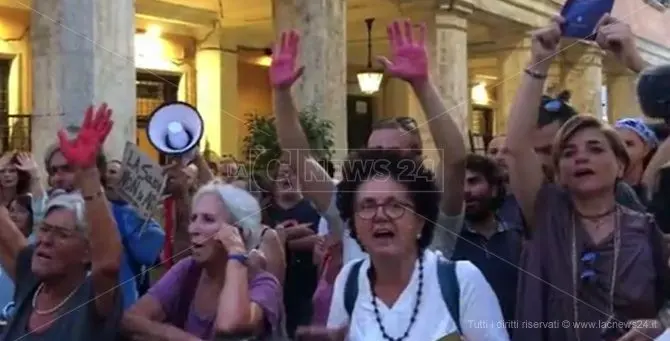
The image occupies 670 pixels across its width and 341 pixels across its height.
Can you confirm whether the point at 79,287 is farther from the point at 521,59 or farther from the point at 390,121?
the point at 521,59

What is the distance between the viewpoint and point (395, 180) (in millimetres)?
2998

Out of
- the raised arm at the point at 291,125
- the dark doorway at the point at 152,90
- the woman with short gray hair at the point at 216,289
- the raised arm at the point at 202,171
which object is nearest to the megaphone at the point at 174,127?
the raised arm at the point at 202,171

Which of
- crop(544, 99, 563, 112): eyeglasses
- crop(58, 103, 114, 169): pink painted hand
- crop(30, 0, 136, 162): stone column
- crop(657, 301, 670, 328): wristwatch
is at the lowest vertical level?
crop(657, 301, 670, 328): wristwatch

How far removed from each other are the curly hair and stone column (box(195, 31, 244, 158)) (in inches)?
427

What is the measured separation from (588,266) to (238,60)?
12989 mm

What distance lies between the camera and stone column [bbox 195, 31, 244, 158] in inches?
557

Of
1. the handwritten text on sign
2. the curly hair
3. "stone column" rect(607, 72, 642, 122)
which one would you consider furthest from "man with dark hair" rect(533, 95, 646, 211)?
"stone column" rect(607, 72, 642, 122)

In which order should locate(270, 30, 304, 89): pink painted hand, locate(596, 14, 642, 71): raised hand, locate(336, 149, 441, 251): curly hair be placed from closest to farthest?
1. locate(336, 149, 441, 251): curly hair
2. locate(596, 14, 642, 71): raised hand
3. locate(270, 30, 304, 89): pink painted hand

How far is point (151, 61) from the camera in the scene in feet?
44.7

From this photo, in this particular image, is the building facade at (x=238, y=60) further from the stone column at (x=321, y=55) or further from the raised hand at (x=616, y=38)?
the raised hand at (x=616, y=38)

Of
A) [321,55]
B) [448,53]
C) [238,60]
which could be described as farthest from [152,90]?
[321,55]

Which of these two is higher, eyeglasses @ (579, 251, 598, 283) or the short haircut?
the short haircut

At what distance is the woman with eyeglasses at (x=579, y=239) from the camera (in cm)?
292

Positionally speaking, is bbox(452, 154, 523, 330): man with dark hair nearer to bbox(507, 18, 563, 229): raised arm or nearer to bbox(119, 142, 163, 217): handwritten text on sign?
bbox(507, 18, 563, 229): raised arm
